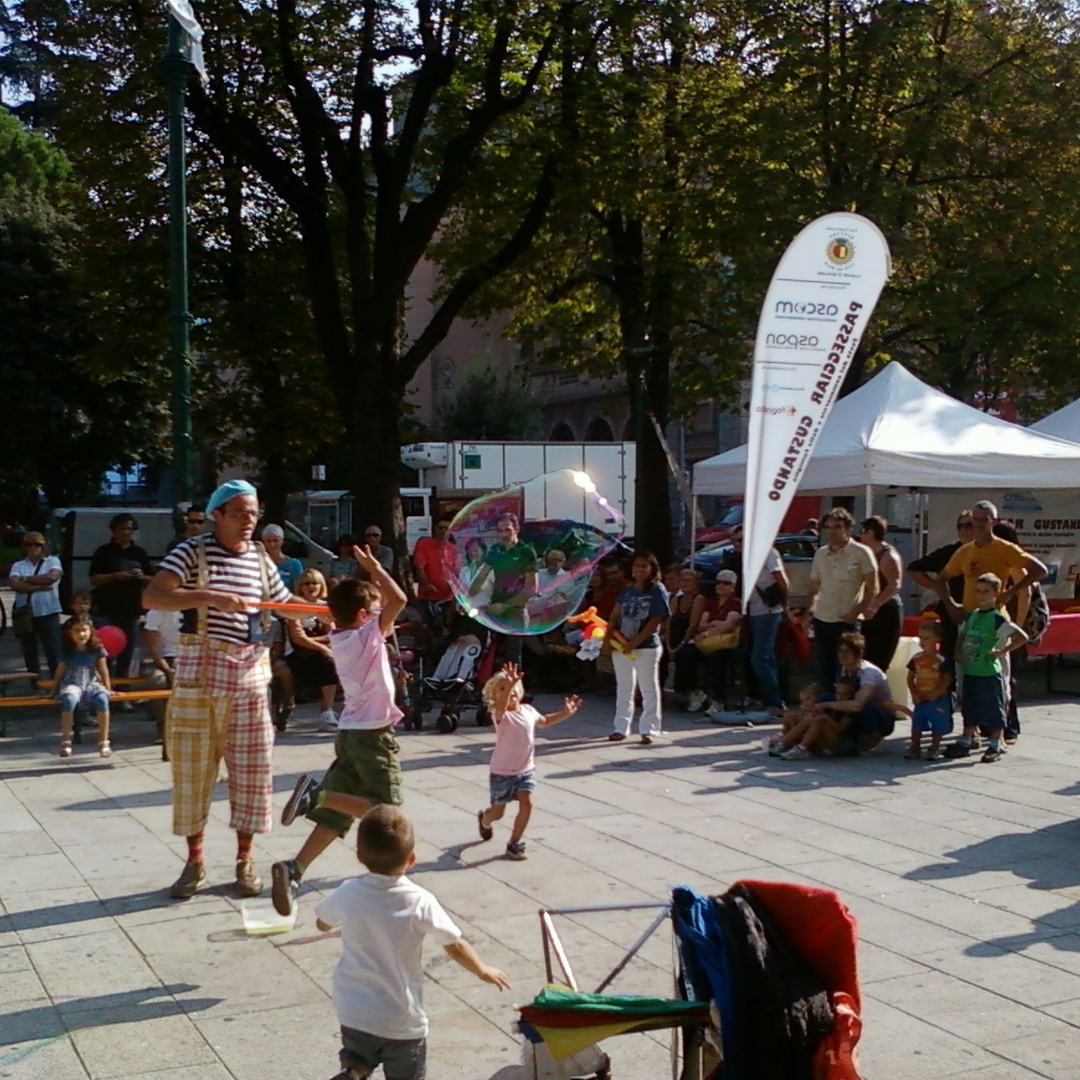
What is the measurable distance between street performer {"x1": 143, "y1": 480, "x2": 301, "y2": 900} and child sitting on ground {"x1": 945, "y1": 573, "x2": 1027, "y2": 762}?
6.16 metres

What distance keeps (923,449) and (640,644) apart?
475 cm

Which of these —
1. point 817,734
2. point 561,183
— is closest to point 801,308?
point 817,734

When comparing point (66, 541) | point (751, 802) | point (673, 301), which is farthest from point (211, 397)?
point (751, 802)

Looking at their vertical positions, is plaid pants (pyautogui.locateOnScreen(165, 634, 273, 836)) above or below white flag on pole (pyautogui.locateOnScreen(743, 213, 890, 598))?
below

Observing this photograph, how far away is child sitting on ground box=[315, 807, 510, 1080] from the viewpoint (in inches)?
163

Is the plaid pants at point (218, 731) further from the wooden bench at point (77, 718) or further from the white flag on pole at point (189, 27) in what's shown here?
the white flag on pole at point (189, 27)

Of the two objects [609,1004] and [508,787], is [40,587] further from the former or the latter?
[609,1004]

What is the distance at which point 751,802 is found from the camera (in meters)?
9.30

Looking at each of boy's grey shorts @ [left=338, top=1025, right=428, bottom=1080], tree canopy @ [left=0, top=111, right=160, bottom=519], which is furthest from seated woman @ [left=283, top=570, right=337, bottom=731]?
tree canopy @ [left=0, top=111, right=160, bottom=519]

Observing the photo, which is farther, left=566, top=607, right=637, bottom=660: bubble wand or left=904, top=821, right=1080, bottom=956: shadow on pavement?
left=566, top=607, right=637, bottom=660: bubble wand

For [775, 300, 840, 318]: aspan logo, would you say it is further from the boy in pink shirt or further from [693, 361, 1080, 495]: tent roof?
[693, 361, 1080, 495]: tent roof

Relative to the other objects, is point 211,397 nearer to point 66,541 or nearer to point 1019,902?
point 66,541

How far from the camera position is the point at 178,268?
466 inches

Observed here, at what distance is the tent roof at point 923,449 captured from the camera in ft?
48.5
